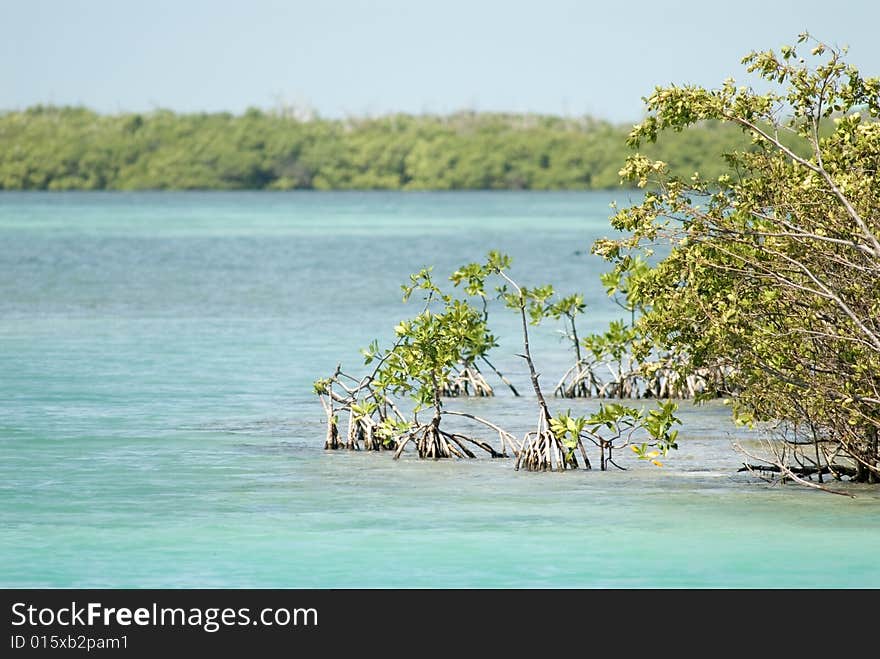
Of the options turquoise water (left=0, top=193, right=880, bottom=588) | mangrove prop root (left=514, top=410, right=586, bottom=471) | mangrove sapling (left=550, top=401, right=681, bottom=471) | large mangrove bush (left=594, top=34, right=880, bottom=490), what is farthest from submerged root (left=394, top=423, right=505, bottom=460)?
large mangrove bush (left=594, top=34, right=880, bottom=490)

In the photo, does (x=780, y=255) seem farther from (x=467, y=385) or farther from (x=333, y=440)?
(x=467, y=385)

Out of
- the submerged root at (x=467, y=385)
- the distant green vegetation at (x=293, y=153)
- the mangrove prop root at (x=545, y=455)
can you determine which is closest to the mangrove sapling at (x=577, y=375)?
the submerged root at (x=467, y=385)

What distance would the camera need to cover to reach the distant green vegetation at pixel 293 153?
12412 cm

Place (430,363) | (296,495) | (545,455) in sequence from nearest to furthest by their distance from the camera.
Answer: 1. (296,495)
2. (545,455)
3. (430,363)

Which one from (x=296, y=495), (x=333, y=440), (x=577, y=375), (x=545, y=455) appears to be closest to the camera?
(x=296, y=495)

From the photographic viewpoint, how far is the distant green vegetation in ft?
407

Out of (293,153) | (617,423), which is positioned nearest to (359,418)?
(617,423)

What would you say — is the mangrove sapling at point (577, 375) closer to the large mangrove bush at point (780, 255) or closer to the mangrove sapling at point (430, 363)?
the mangrove sapling at point (430, 363)

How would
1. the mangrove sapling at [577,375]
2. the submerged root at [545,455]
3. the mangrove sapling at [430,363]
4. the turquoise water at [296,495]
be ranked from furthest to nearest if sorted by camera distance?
the mangrove sapling at [577,375] < the mangrove sapling at [430,363] < the submerged root at [545,455] < the turquoise water at [296,495]

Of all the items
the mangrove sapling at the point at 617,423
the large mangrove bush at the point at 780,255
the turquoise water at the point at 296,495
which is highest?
the large mangrove bush at the point at 780,255

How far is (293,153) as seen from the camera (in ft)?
415
